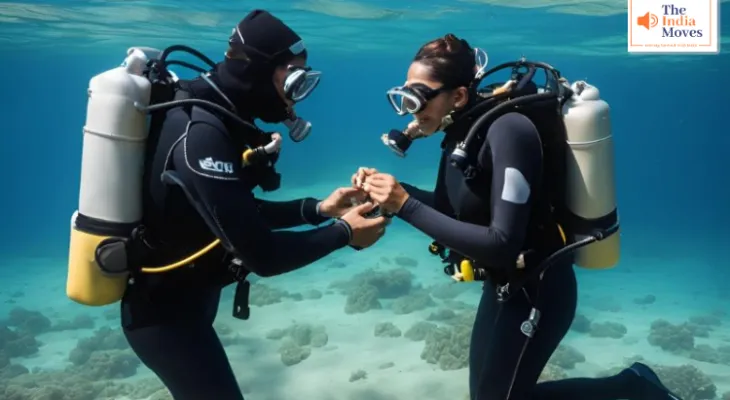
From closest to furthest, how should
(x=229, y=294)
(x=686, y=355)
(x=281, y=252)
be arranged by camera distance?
(x=281, y=252) < (x=686, y=355) < (x=229, y=294)

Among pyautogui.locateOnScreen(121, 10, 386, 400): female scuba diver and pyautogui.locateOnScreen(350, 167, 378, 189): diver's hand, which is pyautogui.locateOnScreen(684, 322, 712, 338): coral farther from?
pyautogui.locateOnScreen(121, 10, 386, 400): female scuba diver

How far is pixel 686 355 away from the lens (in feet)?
39.8

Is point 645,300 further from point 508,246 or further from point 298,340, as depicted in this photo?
point 508,246

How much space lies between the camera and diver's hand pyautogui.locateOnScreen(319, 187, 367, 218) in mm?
4387

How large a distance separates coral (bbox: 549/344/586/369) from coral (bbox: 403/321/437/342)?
2.46 meters

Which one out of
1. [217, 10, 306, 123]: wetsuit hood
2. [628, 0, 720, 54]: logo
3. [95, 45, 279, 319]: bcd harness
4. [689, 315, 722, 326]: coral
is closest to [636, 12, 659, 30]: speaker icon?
[628, 0, 720, 54]: logo

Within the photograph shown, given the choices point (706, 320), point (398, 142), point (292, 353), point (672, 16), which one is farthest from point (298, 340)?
point (672, 16)

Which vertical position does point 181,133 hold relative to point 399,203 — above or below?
above

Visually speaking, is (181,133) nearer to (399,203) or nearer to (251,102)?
(251,102)

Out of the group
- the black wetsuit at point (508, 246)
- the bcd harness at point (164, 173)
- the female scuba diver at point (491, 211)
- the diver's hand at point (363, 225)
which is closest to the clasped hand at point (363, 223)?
the diver's hand at point (363, 225)

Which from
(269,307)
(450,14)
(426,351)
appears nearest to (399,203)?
(426,351)

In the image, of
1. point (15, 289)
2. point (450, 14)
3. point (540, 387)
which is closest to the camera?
point (540, 387)

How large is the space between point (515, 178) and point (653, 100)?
272ft

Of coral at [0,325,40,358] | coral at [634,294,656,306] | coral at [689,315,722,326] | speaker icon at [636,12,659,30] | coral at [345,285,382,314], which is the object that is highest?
speaker icon at [636,12,659,30]
